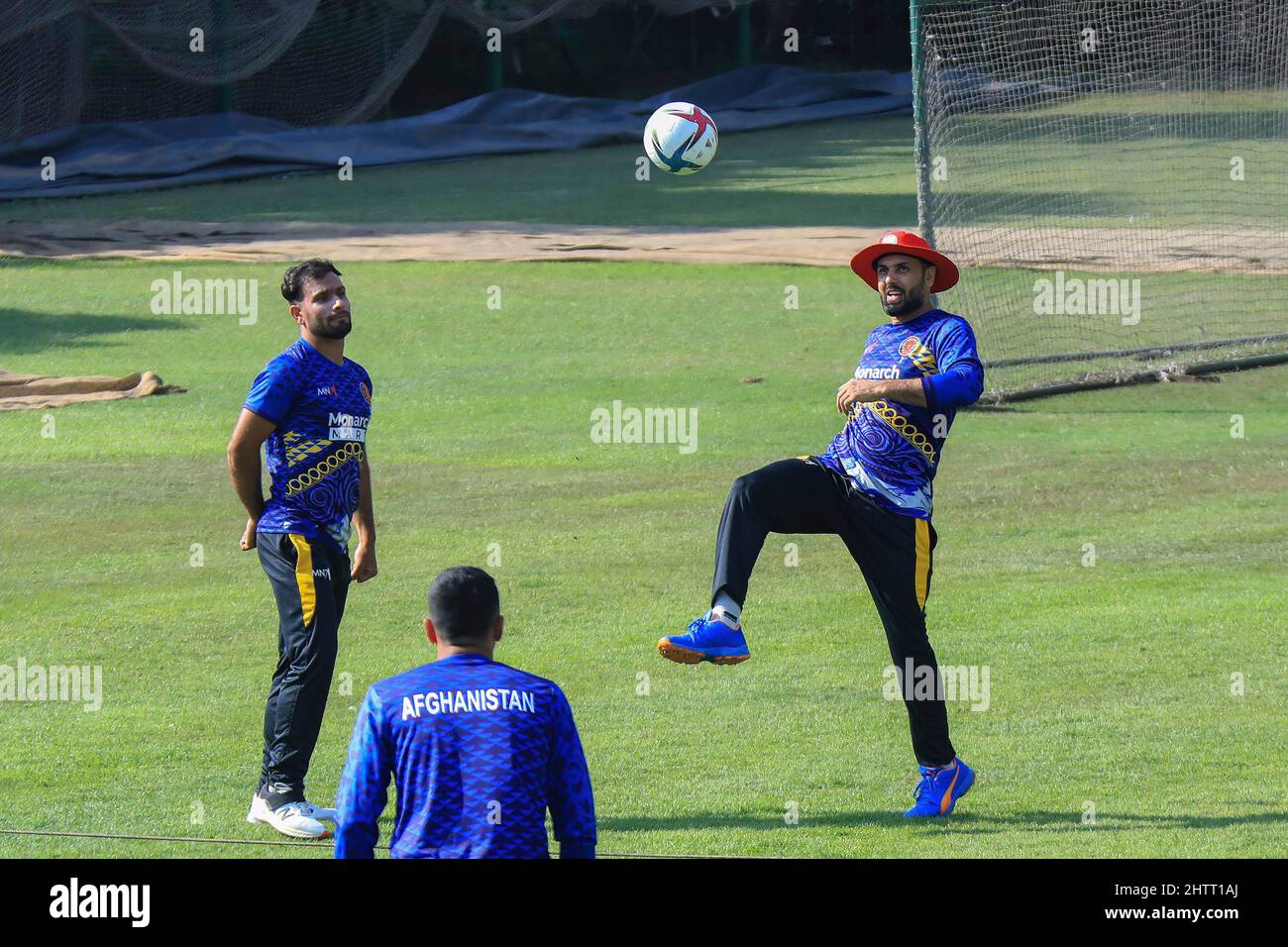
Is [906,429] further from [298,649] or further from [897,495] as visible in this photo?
[298,649]

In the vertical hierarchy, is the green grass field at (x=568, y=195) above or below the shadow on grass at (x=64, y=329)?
above

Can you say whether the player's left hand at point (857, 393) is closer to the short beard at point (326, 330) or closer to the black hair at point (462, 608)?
the short beard at point (326, 330)

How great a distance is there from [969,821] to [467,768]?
12.0 ft

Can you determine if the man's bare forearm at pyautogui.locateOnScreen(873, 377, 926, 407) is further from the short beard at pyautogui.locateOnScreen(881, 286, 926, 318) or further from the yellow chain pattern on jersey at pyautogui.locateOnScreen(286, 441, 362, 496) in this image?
the yellow chain pattern on jersey at pyautogui.locateOnScreen(286, 441, 362, 496)

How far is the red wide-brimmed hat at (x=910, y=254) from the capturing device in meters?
7.89

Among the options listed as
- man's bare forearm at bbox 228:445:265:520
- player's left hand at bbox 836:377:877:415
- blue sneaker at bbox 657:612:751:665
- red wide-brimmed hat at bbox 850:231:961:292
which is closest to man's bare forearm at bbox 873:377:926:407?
player's left hand at bbox 836:377:877:415

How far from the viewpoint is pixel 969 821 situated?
7.96 m

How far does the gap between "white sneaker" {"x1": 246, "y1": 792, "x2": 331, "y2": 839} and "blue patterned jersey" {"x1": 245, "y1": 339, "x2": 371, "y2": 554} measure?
1.15 metres

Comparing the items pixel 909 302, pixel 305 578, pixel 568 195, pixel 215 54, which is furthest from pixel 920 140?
pixel 215 54

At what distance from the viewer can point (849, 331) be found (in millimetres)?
21531

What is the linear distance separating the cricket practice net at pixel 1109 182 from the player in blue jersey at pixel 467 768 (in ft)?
44.8

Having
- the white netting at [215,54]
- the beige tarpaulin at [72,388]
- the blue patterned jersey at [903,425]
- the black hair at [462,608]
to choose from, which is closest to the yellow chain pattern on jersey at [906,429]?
the blue patterned jersey at [903,425]
